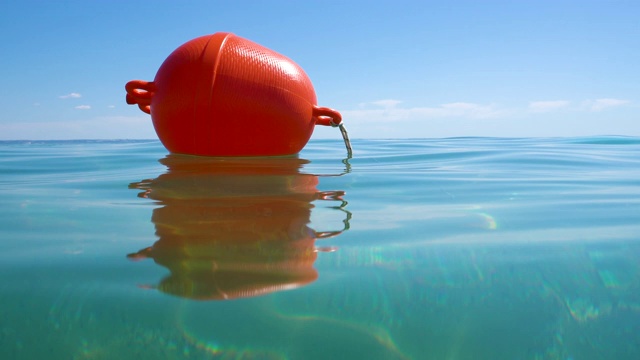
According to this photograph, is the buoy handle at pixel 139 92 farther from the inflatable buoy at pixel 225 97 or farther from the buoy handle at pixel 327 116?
the buoy handle at pixel 327 116

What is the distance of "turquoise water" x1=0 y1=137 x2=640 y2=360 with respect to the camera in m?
0.93

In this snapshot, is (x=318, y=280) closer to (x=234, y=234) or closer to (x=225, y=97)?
(x=234, y=234)

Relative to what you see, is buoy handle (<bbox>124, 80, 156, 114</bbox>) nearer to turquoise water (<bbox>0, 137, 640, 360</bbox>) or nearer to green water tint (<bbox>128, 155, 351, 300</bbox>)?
green water tint (<bbox>128, 155, 351, 300</bbox>)

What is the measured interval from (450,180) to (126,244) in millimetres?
2322

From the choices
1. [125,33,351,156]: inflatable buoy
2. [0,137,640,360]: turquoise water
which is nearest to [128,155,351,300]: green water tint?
[0,137,640,360]: turquoise water

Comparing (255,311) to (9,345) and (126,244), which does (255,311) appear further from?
(126,244)

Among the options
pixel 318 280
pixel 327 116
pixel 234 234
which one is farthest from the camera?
pixel 327 116

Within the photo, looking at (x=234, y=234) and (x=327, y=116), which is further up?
(x=327, y=116)

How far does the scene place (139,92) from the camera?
→ 171 inches

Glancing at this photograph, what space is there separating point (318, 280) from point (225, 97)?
289cm

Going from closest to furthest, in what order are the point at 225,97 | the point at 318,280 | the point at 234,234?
1. the point at 318,280
2. the point at 234,234
3. the point at 225,97

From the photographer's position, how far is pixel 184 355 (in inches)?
34.7

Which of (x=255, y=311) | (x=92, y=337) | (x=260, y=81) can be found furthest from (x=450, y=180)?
(x=92, y=337)

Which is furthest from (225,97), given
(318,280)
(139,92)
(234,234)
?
(318,280)
